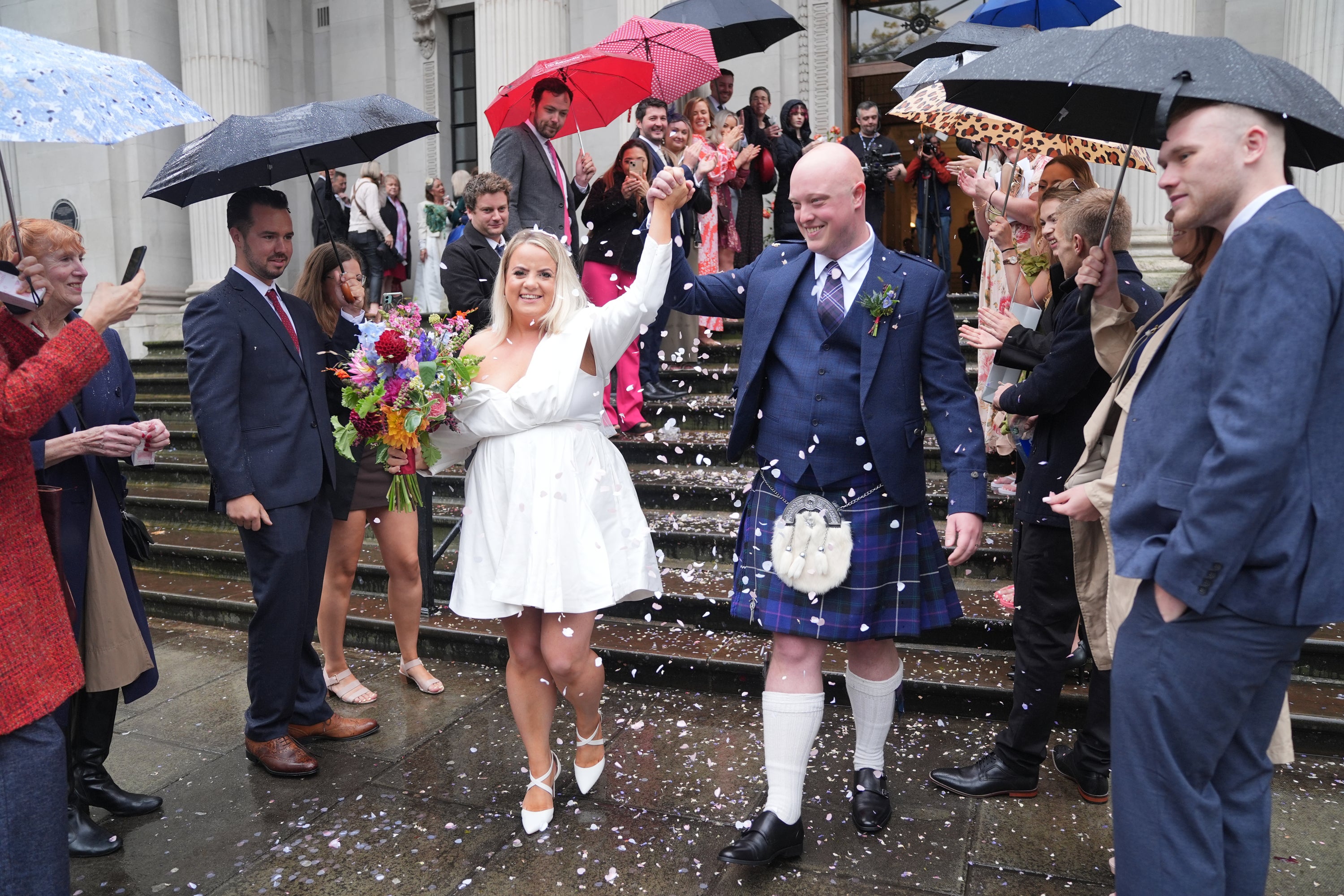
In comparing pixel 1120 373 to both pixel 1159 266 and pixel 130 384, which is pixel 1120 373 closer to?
pixel 130 384

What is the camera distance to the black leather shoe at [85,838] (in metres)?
3.28

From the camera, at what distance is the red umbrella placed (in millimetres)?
5395

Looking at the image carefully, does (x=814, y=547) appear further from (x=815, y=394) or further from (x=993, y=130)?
(x=993, y=130)

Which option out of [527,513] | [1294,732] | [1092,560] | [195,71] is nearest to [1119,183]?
[1092,560]

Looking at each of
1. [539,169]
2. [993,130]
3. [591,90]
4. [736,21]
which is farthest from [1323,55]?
[539,169]

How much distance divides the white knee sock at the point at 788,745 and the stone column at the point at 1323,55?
609cm

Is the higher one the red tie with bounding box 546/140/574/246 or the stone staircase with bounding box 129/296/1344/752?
the red tie with bounding box 546/140/574/246

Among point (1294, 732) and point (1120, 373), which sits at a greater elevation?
point (1120, 373)

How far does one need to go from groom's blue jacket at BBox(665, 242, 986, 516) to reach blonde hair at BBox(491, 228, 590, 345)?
0.67 m

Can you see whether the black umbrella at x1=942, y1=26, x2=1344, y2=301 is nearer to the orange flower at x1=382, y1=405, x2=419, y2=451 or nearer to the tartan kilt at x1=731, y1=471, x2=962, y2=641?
the tartan kilt at x1=731, y1=471, x2=962, y2=641

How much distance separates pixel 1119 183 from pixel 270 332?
9.81 ft

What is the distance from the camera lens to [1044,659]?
3.34 meters

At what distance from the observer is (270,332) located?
3.73 metres

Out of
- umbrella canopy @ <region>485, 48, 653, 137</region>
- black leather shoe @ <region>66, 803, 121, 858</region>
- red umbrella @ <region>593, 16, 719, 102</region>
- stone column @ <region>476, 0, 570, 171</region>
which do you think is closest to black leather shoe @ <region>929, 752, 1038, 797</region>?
black leather shoe @ <region>66, 803, 121, 858</region>
